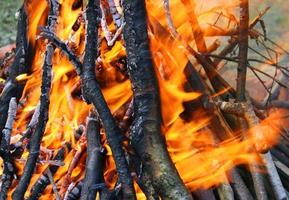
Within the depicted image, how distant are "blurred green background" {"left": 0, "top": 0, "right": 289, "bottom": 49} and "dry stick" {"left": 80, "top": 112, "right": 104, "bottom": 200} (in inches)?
155

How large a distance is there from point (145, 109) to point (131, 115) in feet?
1.24

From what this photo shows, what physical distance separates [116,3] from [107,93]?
38cm

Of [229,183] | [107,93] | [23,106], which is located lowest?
[229,183]

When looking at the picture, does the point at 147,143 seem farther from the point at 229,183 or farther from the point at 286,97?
the point at 286,97

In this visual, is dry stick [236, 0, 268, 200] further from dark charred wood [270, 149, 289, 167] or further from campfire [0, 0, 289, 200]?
dark charred wood [270, 149, 289, 167]

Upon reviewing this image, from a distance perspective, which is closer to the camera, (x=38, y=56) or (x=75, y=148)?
(x=75, y=148)

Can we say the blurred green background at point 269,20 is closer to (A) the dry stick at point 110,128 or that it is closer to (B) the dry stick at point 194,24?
(B) the dry stick at point 194,24

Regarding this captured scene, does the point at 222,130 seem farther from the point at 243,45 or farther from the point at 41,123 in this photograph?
the point at 41,123

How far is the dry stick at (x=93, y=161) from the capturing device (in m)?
1.51

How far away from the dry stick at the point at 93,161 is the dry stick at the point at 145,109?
0.25 m

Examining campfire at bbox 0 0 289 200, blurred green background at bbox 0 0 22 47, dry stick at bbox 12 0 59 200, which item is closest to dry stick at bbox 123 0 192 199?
campfire at bbox 0 0 289 200

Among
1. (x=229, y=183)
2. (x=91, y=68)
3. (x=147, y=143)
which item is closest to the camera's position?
(x=147, y=143)

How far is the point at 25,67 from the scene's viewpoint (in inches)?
87.6

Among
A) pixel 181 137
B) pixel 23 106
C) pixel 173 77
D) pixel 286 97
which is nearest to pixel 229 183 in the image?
pixel 181 137
